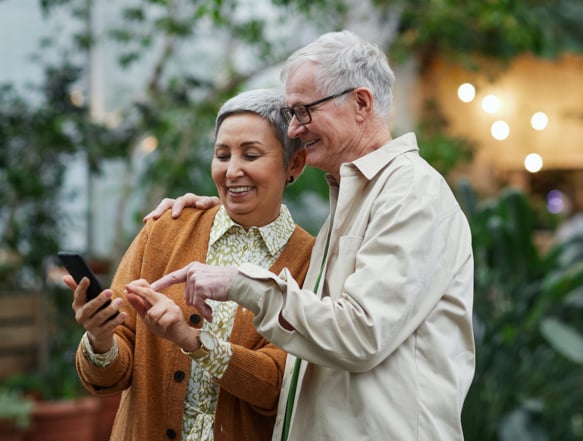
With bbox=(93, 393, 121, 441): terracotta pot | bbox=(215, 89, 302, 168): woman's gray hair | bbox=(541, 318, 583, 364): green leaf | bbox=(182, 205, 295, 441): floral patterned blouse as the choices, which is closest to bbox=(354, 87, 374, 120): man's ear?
bbox=(215, 89, 302, 168): woman's gray hair

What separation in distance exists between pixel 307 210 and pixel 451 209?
375 cm

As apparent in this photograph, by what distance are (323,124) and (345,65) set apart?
0.12 metres

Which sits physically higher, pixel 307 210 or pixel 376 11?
pixel 376 11

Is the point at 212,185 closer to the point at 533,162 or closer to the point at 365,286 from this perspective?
the point at 365,286

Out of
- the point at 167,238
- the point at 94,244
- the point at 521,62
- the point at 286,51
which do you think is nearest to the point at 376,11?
the point at 286,51

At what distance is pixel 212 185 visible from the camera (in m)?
5.49

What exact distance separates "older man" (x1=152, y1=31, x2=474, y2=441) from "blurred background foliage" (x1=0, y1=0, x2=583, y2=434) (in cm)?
183

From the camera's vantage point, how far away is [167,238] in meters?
2.02

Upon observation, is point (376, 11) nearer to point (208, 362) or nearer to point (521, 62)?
point (521, 62)

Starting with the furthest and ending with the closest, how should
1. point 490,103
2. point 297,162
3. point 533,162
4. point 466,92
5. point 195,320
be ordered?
point 533,162 < point 490,103 < point 466,92 < point 297,162 < point 195,320

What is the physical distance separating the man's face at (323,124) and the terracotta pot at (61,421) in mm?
3765

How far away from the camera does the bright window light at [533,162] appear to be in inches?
402

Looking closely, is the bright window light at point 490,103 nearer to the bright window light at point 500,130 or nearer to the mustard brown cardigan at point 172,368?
the bright window light at point 500,130

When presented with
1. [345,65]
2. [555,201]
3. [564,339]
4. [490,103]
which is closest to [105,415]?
[564,339]
